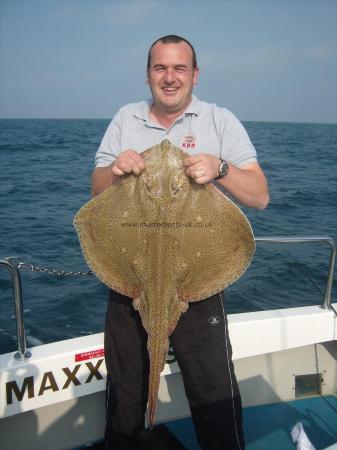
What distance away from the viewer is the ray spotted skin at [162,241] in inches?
108

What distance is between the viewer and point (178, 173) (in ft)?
8.92

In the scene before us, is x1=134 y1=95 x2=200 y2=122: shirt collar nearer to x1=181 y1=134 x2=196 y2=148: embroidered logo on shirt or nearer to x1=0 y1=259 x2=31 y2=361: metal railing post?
x1=181 y1=134 x2=196 y2=148: embroidered logo on shirt

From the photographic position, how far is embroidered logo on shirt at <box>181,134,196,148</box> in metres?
3.24

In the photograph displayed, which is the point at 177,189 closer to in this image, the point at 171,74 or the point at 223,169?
the point at 223,169

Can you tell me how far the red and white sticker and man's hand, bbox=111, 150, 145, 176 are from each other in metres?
1.75

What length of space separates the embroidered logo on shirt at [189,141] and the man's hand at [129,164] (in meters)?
0.63

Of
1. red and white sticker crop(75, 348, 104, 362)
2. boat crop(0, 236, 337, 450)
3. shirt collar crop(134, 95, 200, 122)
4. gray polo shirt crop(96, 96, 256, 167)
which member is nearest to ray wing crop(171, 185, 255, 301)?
gray polo shirt crop(96, 96, 256, 167)

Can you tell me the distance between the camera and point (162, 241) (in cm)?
277

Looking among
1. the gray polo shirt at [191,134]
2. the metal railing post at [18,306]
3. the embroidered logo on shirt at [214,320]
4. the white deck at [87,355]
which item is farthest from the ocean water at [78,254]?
the embroidered logo on shirt at [214,320]

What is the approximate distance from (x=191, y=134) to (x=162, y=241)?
0.96 metres

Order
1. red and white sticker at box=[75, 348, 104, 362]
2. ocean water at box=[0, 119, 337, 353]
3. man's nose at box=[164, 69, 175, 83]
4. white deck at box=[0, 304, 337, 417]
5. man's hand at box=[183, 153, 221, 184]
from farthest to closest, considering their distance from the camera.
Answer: ocean water at box=[0, 119, 337, 353] < red and white sticker at box=[75, 348, 104, 362] < white deck at box=[0, 304, 337, 417] < man's nose at box=[164, 69, 175, 83] < man's hand at box=[183, 153, 221, 184]

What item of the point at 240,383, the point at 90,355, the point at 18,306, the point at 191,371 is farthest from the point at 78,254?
the point at 191,371

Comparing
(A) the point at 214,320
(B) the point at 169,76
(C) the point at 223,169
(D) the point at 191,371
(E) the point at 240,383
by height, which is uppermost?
(B) the point at 169,76

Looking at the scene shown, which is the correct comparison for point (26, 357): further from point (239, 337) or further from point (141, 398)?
point (239, 337)
